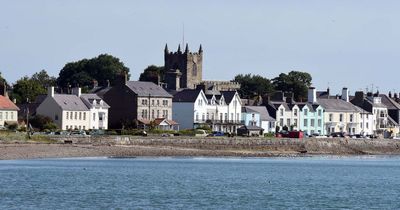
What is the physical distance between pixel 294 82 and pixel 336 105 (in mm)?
30485

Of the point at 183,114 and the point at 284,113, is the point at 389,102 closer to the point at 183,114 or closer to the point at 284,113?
the point at 284,113

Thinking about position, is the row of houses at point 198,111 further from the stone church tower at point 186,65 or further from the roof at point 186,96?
the stone church tower at point 186,65

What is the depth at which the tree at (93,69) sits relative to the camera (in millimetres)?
169000

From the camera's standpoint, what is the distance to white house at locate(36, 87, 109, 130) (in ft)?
364

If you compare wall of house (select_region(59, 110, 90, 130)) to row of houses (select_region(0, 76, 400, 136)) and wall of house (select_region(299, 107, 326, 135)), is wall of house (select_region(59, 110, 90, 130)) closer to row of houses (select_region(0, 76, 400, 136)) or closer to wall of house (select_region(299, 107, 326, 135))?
row of houses (select_region(0, 76, 400, 136))

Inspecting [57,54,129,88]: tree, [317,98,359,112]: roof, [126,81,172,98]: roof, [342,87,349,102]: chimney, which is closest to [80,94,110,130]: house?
[126,81,172,98]: roof

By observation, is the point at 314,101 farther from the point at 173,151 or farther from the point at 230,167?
the point at 230,167

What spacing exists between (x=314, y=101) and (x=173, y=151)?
4987cm

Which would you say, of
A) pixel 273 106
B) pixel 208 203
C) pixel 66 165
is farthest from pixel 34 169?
pixel 273 106

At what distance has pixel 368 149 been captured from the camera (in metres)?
122

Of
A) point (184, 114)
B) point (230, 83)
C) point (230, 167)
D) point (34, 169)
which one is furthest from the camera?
point (230, 83)

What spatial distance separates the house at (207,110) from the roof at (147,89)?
118 inches

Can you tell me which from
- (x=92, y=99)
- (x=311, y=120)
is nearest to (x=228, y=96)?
(x=311, y=120)

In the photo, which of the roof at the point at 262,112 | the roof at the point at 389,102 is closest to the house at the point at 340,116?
the roof at the point at 262,112
